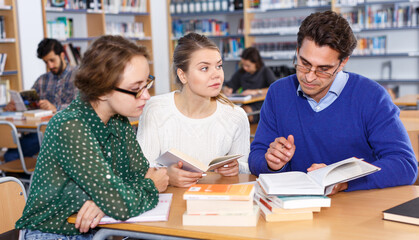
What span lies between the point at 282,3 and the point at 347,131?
17.7 feet

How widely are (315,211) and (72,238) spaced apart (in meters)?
0.80

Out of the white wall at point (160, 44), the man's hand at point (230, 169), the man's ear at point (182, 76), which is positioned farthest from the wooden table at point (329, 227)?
the white wall at point (160, 44)

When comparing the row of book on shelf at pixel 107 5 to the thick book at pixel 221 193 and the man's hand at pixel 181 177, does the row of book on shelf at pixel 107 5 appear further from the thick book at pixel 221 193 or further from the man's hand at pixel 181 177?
the thick book at pixel 221 193

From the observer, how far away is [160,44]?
777 cm

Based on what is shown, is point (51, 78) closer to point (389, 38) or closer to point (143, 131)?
point (143, 131)

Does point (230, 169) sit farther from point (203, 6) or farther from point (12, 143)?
point (203, 6)

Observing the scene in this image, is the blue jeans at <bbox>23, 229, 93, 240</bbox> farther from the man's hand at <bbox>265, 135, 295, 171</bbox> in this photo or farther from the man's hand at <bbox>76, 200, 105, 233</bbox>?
the man's hand at <bbox>265, 135, 295, 171</bbox>

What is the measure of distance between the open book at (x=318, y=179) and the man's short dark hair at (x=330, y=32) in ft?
1.52

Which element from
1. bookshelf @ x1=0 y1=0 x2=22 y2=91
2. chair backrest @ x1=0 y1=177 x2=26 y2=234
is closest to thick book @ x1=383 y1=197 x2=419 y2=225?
chair backrest @ x1=0 y1=177 x2=26 y2=234

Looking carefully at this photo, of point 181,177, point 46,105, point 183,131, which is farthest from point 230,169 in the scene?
point 46,105

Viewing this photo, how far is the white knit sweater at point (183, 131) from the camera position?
2311mm

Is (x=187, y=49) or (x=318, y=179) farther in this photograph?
(x=187, y=49)

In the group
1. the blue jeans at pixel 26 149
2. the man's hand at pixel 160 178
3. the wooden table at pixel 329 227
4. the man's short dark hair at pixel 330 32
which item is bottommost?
the blue jeans at pixel 26 149

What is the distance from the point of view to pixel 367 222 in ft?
4.64
